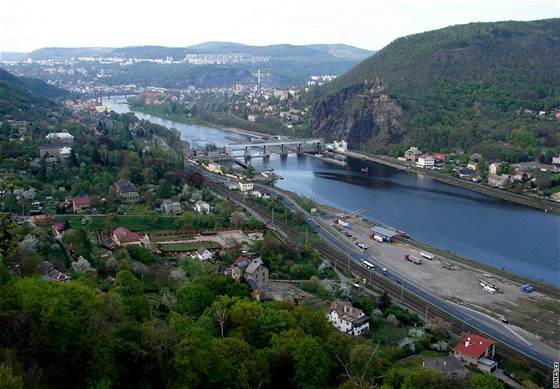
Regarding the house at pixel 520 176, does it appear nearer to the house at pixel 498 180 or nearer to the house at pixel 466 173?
the house at pixel 498 180

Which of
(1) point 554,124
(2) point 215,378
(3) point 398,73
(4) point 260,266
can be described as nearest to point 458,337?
(4) point 260,266

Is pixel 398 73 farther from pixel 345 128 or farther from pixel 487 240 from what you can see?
pixel 487 240

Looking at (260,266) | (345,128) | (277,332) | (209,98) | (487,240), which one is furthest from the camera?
(209,98)

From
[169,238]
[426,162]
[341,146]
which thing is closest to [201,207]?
[169,238]

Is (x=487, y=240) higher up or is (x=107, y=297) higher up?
(x=107, y=297)

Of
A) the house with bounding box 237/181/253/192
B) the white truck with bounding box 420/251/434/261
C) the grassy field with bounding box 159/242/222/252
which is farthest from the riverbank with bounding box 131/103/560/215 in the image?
the grassy field with bounding box 159/242/222/252

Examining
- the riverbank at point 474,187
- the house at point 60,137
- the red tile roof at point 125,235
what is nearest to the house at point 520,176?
the riverbank at point 474,187
